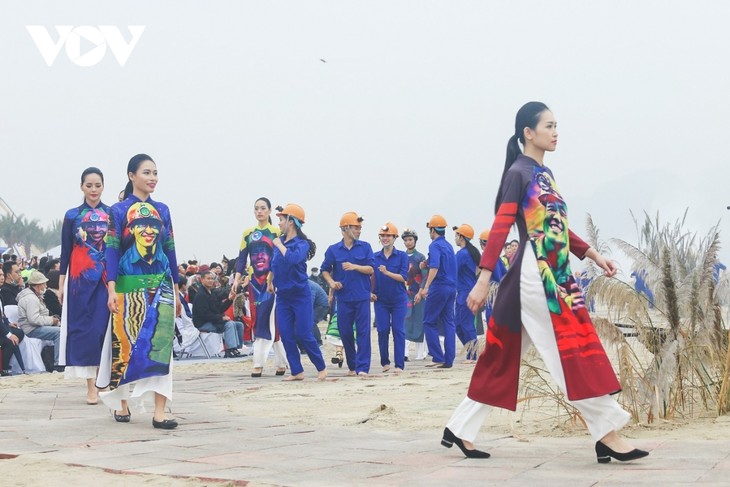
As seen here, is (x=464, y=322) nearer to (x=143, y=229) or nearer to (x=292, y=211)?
(x=292, y=211)

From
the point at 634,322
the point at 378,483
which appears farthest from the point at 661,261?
the point at 378,483

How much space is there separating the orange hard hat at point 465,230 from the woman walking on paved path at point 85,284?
6.77m

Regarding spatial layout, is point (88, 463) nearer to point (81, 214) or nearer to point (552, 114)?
point (552, 114)

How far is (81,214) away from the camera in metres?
9.24

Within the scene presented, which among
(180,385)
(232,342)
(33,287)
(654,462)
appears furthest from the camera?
(232,342)

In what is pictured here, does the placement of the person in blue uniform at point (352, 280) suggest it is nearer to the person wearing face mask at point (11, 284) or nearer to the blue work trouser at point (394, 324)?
the blue work trouser at point (394, 324)

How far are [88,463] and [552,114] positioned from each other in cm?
306

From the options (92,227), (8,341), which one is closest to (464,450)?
(92,227)

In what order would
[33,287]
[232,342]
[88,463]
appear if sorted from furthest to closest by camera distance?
[232,342] → [33,287] → [88,463]

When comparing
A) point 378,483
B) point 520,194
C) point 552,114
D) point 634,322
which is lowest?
point 378,483

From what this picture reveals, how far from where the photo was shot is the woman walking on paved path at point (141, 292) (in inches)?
289

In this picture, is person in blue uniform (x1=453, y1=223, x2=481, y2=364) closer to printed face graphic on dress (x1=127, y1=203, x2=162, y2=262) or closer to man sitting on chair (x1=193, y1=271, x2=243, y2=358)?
man sitting on chair (x1=193, y1=271, x2=243, y2=358)

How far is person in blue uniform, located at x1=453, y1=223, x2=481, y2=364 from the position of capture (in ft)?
48.7

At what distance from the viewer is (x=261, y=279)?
41.2 feet
